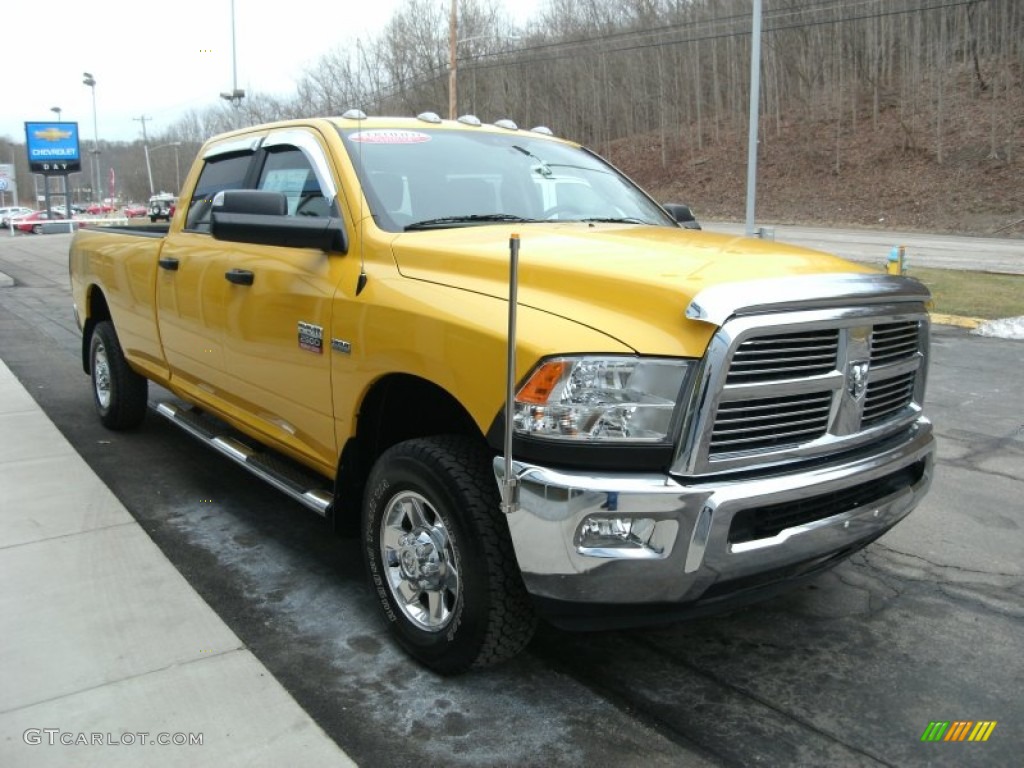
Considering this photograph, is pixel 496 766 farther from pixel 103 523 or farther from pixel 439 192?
pixel 103 523

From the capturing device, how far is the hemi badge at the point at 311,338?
3.52 m

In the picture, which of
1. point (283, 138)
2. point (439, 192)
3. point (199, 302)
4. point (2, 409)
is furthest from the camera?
point (2, 409)

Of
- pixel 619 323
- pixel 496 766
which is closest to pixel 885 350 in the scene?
pixel 619 323

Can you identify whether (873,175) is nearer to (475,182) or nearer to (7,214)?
(475,182)

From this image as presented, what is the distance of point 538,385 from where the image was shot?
256cm

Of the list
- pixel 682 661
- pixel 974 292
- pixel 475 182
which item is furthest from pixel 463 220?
pixel 974 292

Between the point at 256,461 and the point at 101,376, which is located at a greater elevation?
the point at 101,376

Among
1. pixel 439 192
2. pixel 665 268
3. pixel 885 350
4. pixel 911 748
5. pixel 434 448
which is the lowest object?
pixel 911 748

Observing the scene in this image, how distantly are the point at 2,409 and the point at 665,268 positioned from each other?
621 centimetres

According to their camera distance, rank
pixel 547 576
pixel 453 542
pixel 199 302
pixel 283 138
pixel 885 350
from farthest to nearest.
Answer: pixel 199 302, pixel 283 138, pixel 885 350, pixel 453 542, pixel 547 576

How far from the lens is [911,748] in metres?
2.71

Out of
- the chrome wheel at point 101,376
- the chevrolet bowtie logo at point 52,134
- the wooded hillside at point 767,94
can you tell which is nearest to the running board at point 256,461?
the chrome wheel at point 101,376

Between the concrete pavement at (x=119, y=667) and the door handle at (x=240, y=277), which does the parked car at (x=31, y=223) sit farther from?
the door handle at (x=240, y=277)

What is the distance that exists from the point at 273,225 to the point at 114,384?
3.26 m
